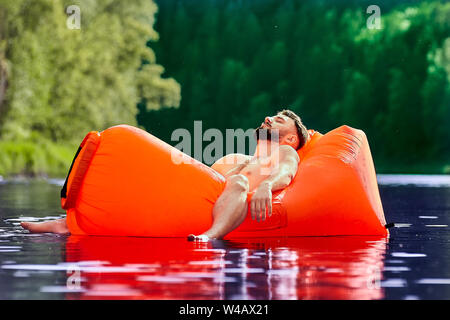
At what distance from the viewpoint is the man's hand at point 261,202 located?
16.0 feet

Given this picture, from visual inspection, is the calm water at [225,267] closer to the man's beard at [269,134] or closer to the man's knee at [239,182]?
the man's knee at [239,182]

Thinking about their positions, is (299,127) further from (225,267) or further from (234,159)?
(225,267)

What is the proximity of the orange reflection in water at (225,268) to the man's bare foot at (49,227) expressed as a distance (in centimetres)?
38

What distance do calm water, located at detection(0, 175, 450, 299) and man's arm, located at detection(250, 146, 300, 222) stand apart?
0.19 metres

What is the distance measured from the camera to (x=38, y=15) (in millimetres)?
17031

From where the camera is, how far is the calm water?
10.3ft

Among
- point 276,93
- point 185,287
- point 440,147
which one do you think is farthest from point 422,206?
point 276,93

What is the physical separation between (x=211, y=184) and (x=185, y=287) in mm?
1984

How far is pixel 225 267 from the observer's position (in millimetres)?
3848

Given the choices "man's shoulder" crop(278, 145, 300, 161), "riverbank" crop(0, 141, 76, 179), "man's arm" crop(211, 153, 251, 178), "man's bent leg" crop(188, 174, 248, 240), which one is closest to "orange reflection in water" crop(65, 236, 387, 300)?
"man's bent leg" crop(188, 174, 248, 240)

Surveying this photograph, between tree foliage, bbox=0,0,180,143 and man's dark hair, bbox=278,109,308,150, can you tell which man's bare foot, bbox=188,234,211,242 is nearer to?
man's dark hair, bbox=278,109,308,150

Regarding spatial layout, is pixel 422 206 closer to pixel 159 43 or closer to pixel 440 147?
pixel 440 147

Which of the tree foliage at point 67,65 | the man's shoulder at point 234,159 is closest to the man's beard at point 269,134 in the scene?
the man's shoulder at point 234,159
